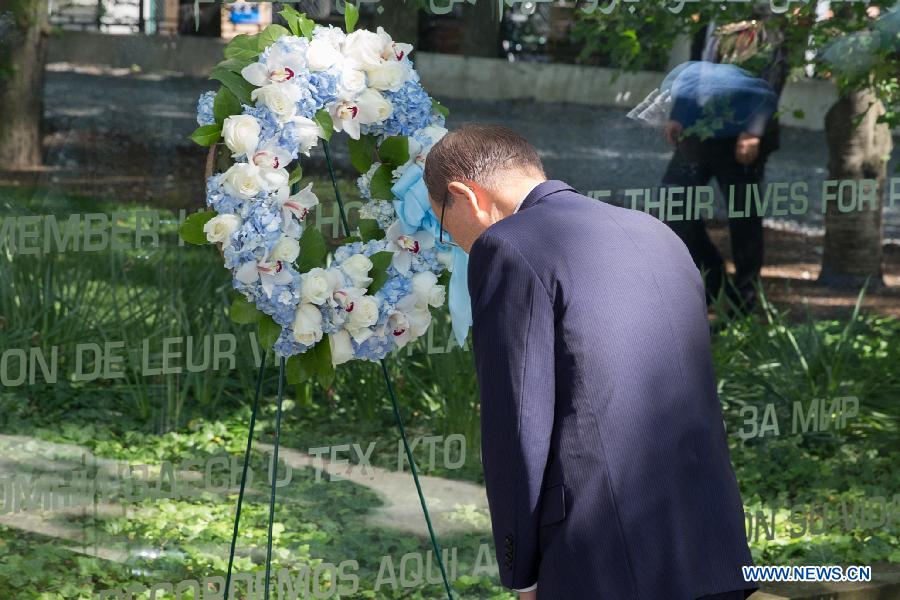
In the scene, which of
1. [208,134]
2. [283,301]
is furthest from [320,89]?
[283,301]

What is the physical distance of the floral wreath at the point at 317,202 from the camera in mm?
3016

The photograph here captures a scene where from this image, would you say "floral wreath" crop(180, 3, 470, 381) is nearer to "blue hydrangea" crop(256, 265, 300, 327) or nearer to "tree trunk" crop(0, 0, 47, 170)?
"blue hydrangea" crop(256, 265, 300, 327)

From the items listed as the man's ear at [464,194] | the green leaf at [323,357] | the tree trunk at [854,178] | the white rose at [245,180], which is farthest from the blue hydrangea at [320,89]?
the tree trunk at [854,178]

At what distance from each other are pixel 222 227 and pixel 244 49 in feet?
1.71

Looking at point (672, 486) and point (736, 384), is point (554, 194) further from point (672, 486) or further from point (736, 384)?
point (736, 384)

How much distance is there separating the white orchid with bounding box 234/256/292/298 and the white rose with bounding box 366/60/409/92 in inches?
21.5

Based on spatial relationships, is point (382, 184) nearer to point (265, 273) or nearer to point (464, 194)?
point (265, 273)

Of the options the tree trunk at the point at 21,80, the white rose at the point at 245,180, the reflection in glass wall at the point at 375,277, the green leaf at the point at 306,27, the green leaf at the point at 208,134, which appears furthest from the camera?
the tree trunk at the point at 21,80

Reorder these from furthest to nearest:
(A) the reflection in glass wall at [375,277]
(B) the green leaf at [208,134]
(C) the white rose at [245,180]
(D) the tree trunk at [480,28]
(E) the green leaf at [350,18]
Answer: (D) the tree trunk at [480,28] < (A) the reflection in glass wall at [375,277] < (E) the green leaf at [350,18] < (B) the green leaf at [208,134] < (C) the white rose at [245,180]

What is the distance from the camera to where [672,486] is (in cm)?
233

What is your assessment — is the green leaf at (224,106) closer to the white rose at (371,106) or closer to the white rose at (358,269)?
the white rose at (371,106)

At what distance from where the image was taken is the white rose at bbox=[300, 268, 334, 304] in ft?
10.0

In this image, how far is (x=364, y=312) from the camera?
3.13m

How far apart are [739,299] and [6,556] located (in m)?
2.86
